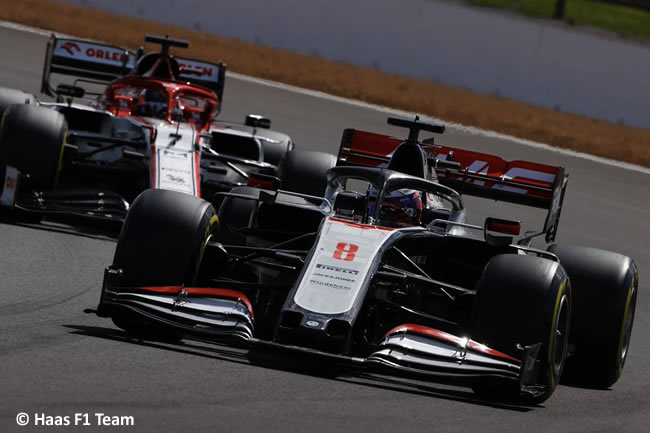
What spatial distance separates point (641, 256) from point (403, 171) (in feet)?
21.1

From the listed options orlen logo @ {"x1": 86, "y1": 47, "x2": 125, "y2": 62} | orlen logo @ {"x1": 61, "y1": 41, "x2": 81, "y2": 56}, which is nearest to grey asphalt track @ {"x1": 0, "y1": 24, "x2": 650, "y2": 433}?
orlen logo @ {"x1": 61, "y1": 41, "x2": 81, "y2": 56}

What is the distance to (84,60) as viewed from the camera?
1560 cm

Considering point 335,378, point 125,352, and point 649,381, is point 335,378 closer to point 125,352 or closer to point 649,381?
point 125,352

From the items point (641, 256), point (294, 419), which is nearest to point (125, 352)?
point (294, 419)

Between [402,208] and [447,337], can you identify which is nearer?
[447,337]

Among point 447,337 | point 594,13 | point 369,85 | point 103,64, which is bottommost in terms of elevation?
point 447,337

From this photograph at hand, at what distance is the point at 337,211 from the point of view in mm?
8648

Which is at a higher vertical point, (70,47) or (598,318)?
(70,47)

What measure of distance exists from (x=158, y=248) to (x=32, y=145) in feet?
16.0

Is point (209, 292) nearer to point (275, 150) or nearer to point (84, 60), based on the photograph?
point (275, 150)

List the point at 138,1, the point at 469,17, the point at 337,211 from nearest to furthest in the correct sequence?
1. the point at 337,211
2. the point at 469,17
3. the point at 138,1

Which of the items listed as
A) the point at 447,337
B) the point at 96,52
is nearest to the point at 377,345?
the point at 447,337

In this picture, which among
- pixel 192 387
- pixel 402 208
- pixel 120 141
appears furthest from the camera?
pixel 120 141

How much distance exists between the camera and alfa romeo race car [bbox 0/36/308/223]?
40.2 feet
